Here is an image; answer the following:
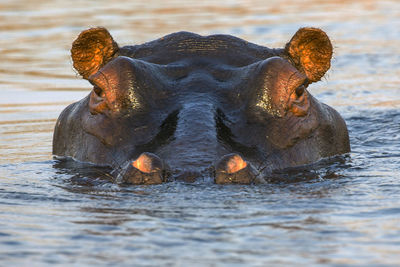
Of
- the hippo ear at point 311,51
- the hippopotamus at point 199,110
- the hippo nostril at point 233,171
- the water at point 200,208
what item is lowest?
the water at point 200,208

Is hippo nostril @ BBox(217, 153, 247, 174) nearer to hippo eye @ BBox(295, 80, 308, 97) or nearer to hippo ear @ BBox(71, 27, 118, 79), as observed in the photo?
hippo eye @ BBox(295, 80, 308, 97)

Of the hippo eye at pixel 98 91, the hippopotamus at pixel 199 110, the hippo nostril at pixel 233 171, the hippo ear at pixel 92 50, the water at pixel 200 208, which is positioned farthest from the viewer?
the hippo ear at pixel 92 50

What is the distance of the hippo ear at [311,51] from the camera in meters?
8.53

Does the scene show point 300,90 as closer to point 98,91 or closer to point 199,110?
point 199,110

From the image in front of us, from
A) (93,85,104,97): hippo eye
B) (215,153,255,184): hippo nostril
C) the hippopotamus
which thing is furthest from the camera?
(93,85,104,97): hippo eye

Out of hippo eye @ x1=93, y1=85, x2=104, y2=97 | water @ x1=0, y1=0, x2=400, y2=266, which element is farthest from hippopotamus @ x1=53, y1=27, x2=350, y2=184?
water @ x1=0, y1=0, x2=400, y2=266

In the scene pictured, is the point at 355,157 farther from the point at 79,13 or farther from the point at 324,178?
the point at 79,13

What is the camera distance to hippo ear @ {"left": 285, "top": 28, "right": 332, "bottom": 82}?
853 cm

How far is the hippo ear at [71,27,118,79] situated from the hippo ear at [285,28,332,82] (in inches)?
67.5

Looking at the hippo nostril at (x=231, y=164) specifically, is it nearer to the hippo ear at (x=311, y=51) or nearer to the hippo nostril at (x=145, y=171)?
the hippo nostril at (x=145, y=171)

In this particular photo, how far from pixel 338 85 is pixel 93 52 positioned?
21.7 ft

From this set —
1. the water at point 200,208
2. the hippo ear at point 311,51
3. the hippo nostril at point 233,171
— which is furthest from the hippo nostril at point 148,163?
the hippo ear at point 311,51

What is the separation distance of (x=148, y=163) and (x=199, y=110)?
107cm

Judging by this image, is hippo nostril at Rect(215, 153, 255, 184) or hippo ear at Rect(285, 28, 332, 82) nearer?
hippo nostril at Rect(215, 153, 255, 184)
